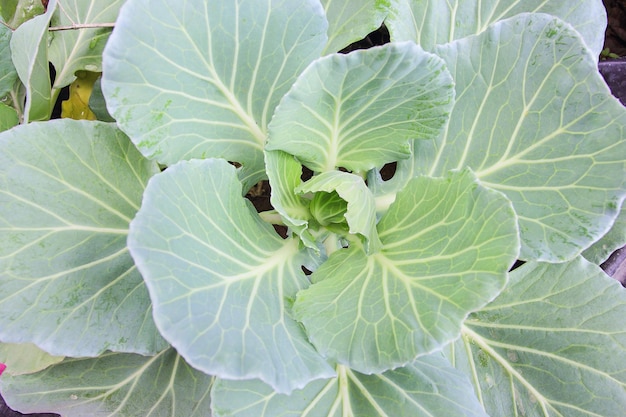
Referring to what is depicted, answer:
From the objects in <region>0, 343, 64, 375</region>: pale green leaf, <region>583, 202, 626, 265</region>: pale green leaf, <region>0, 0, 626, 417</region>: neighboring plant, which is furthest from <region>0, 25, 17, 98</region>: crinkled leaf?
<region>583, 202, 626, 265</region>: pale green leaf

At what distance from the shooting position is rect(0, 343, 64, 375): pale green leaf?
80cm

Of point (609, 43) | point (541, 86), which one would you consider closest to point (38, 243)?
point (541, 86)

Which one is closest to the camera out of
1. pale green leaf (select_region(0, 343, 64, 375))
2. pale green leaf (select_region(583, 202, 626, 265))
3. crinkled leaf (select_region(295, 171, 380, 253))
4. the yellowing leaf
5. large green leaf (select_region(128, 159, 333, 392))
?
large green leaf (select_region(128, 159, 333, 392))

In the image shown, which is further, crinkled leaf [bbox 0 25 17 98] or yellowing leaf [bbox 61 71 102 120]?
yellowing leaf [bbox 61 71 102 120]

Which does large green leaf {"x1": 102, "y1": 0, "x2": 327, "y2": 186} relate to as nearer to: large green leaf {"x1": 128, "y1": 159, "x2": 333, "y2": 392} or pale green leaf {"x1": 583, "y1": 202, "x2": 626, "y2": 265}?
large green leaf {"x1": 128, "y1": 159, "x2": 333, "y2": 392}

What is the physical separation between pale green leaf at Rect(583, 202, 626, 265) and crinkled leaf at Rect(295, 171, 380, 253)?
491 mm

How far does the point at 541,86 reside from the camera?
2.43 feet

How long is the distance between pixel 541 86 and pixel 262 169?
0.45 m

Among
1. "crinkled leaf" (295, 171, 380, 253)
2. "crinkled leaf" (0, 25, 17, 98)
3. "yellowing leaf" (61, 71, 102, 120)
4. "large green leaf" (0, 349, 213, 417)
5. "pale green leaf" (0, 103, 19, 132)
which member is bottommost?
"large green leaf" (0, 349, 213, 417)

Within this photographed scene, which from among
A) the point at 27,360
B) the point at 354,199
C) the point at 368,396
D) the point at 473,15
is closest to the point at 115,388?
the point at 27,360

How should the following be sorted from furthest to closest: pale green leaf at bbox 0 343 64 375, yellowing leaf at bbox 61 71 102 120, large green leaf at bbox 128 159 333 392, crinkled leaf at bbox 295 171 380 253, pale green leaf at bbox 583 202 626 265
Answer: yellowing leaf at bbox 61 71 102 120 → pale green leaf at bbox 583 202 626 265 → pale green leaf at bbox 0 343 64 375 → crinkled leaf at bbox 295 171 380 253 → large green leaf at bbox 128 159 333 392

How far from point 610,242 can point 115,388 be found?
929 millimetres

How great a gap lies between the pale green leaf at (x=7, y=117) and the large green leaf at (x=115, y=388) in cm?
42

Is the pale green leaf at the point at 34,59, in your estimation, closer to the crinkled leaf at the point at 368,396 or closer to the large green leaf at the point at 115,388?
the large green leaf at the point at 115,388
